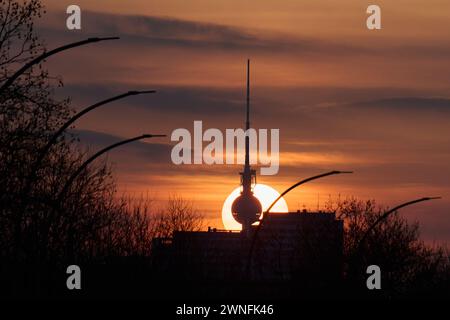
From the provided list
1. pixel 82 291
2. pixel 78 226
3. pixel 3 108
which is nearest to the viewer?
pixel 3 108

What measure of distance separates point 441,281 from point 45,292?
2406 inches

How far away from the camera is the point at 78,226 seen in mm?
50344

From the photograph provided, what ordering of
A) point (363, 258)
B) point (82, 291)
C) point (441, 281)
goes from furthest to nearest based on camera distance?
1. point (441, 281)
2. point (363, 258)
3. point (82, 291)

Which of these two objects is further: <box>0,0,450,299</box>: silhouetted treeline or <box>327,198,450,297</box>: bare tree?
<box>327,198,450,297</box>: bare tree

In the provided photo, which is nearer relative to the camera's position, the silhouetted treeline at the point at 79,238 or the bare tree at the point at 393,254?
the silhouetted treeline at the point at 79,238

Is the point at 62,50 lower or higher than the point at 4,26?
lower

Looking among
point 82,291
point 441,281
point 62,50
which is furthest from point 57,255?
point 441,281

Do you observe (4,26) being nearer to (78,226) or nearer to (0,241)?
(0,241)

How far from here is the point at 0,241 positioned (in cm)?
4084

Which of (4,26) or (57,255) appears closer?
(4,26)
